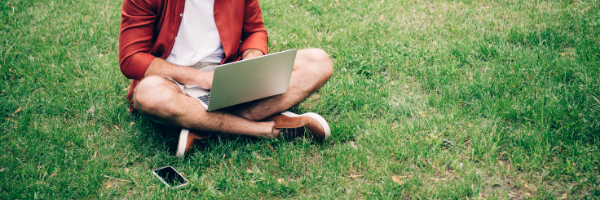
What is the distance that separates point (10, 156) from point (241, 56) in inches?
68.2

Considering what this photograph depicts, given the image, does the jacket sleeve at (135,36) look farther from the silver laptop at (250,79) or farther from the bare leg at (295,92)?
the bare leg at (295,92)

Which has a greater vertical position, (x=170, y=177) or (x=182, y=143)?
(x=182, y=143)

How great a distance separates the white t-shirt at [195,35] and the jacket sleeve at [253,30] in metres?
0.29

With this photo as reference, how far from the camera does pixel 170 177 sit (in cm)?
247

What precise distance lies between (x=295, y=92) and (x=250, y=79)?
0.57 meters

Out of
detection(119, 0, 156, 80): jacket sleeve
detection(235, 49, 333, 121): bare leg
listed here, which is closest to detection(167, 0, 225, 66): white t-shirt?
detection(119, 0, 156, 80): jacket sleeve

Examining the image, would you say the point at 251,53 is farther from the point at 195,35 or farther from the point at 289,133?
the point at 289,133

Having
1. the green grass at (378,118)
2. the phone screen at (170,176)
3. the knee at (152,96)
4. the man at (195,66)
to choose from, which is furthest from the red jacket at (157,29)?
the phone screen at (170,176)

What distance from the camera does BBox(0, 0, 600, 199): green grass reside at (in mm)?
2322

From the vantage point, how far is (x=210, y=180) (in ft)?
8.09

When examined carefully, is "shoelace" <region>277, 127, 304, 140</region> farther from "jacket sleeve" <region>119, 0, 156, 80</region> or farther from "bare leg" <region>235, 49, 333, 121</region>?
"jacket sleeve" <region>119, 0, 156, 80</region>

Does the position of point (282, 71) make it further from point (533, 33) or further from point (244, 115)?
point (533, 33)

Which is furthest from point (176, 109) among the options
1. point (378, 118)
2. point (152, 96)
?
point (378, 118)

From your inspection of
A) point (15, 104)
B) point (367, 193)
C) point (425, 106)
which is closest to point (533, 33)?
point (425, 106)
